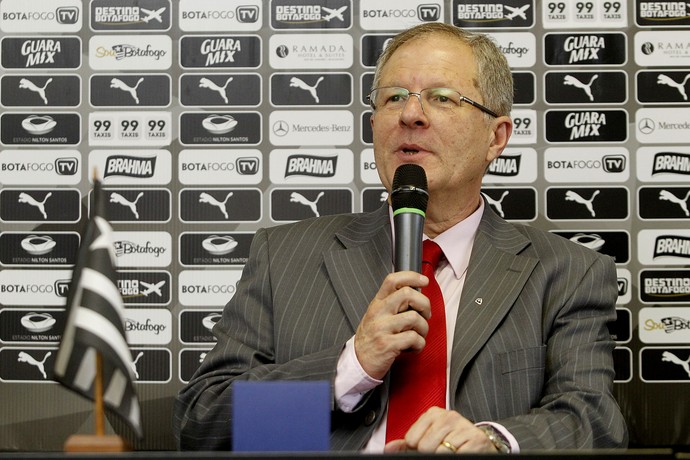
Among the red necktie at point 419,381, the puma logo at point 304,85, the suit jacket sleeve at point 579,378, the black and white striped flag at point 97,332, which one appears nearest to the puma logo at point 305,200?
the puma logo at point 304,85

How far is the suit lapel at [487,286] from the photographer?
6.24 ft

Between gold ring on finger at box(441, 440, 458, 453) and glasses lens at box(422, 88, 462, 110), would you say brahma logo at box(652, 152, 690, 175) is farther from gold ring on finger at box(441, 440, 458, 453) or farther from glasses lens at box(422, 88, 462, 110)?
gold ring on finger at box(441, 440, 458, 453)

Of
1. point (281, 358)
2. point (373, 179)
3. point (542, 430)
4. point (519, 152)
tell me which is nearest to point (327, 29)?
point (373, 179)

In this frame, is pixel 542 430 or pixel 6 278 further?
pixel 6 278

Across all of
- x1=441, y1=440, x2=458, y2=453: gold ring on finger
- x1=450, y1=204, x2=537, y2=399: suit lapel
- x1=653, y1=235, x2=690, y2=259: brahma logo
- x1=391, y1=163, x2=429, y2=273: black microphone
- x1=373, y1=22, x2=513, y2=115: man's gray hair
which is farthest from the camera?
Answer: x1=653, y1=235, x2=690, y2=259: brahma logo

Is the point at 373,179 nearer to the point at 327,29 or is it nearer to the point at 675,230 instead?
the point at 327,29

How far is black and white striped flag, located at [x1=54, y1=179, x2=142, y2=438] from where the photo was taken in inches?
46.3

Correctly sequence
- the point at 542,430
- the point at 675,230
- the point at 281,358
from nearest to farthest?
the point at 542,430 < the point at 281,358 < the point at 675,230

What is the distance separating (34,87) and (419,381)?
159cm

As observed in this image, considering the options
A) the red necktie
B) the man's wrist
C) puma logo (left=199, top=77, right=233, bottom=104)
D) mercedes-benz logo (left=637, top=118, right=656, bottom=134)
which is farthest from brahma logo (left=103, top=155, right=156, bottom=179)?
mercedes-benz logo (left=637, top=118, right=656, bottom=134)

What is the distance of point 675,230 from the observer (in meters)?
2.56

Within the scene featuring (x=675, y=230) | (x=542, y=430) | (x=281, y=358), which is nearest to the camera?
(x=542, y=430)

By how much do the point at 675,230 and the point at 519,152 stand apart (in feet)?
1.74

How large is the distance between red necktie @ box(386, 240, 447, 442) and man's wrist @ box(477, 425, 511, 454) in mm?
198
